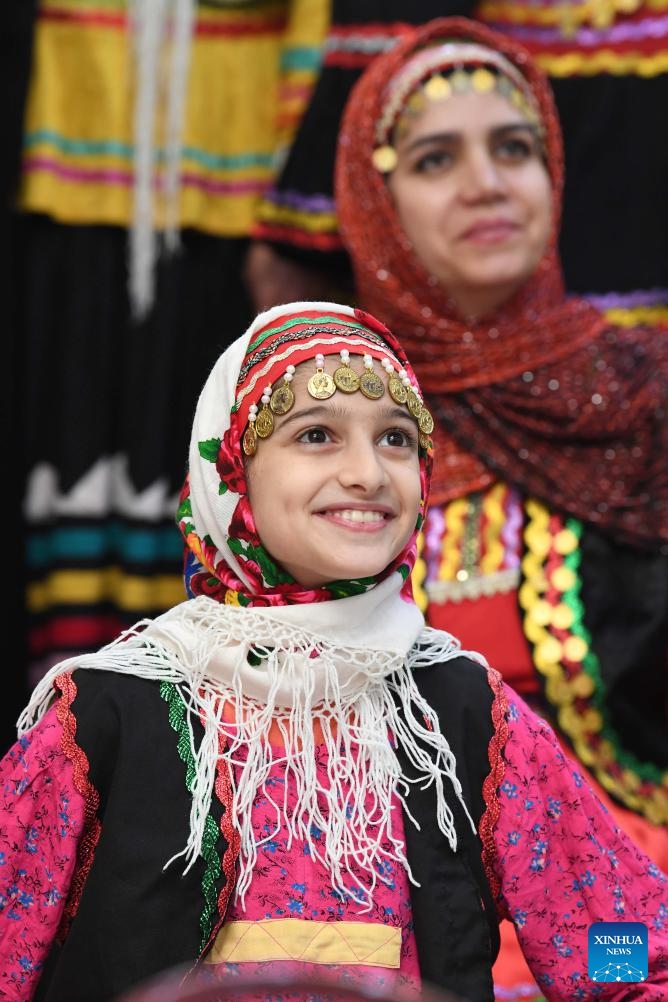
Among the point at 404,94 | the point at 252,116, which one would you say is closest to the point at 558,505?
the point at 404,94

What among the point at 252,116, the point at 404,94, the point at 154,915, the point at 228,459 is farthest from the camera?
the point at 252,116

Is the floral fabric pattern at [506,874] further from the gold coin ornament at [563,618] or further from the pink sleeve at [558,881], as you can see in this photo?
the gold coin ornament at [563,618]

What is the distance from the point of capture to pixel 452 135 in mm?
2291

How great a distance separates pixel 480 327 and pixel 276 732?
1.08 meters

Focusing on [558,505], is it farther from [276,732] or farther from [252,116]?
[252,116]

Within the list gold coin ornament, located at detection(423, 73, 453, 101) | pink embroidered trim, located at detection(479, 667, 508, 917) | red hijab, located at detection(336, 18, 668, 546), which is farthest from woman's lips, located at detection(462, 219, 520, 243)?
pink embroidered trim, located at detection(479, 667, 508, 917)

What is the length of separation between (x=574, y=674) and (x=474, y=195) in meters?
0.77

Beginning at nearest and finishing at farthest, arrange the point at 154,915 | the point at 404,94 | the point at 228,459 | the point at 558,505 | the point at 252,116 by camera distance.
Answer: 1. the point at 154,915
2. the point at 228,459
3. the point at 558,505
4. the point at 404,94
5. the point at 252,116

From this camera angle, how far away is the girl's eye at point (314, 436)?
55.6 inches

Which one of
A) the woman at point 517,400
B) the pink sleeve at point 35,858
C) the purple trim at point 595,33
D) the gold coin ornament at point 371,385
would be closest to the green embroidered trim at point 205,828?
the pink sleeve at point 35,858

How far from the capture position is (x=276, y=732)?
1414 mm

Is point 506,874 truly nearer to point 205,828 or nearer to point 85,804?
point 205,828

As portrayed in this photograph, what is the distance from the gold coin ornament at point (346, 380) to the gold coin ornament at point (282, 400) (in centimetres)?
5

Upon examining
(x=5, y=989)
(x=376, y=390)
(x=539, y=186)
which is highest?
(x=539, y=186)
